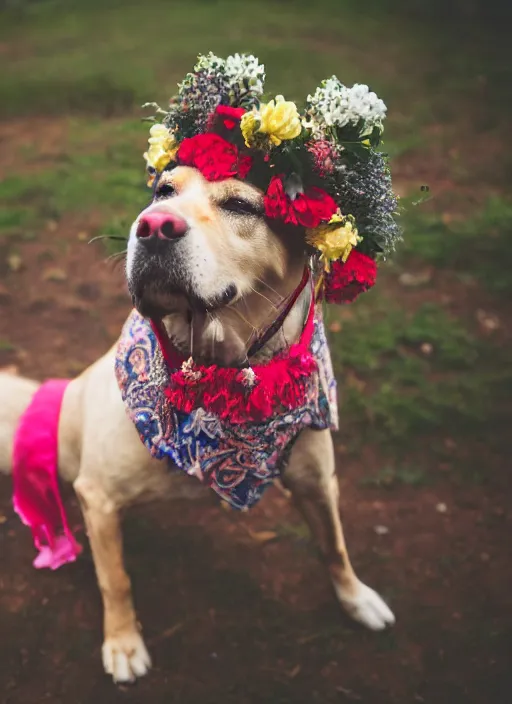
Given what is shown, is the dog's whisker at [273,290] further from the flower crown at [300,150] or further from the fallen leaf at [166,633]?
the fallen leaf at [166,633]

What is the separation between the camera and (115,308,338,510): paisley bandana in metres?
2.13

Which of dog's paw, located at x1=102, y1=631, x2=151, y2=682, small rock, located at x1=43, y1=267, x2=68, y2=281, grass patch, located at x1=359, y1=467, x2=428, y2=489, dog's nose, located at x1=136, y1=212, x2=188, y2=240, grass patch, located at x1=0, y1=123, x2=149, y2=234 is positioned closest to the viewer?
dog's nose, located at x1=136, y1=212, x2=188, y2=240

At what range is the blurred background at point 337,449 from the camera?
259 centimetres

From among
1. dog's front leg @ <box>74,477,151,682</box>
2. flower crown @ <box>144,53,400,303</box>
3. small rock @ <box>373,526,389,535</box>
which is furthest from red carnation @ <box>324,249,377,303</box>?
small rock @ <box>373,526,389,535</box>

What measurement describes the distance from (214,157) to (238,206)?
0.13m

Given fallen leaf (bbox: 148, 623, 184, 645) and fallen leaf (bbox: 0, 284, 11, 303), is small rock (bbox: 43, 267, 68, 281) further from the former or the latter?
fallen leaf (bbox: 148, 623, 184, 645)

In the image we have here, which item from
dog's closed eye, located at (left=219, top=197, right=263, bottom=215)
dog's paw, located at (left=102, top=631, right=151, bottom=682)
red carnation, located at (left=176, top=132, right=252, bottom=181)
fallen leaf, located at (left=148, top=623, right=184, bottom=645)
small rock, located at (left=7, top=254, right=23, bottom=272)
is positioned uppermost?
red carnation, located at (left=176, top=132, right=252, bottom=181)

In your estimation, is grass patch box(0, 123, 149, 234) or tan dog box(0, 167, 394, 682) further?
grass patch box(0, 123, 149, 234)

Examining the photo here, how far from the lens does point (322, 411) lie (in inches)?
91.2

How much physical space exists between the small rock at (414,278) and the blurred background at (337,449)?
0.04ft

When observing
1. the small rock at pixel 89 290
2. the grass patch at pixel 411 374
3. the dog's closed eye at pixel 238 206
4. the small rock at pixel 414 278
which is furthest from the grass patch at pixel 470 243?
the dog's closed eye at pixel 238 206

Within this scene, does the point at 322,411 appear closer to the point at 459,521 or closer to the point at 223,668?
the point at 223,668

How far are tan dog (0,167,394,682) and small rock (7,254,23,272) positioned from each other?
1915mm

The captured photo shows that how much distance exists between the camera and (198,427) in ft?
7.03
